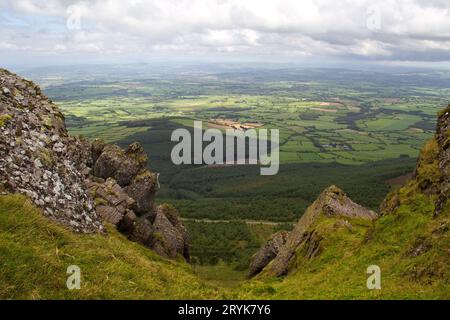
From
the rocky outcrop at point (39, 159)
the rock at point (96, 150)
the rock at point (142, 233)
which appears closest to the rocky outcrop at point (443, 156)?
the rocky outcrop at point (39, 159)

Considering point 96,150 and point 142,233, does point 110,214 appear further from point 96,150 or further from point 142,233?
point 96,150

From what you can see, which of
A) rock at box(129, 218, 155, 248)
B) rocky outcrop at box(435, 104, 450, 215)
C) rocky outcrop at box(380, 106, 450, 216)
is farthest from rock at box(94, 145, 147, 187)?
rocky outcrop at box(435, 104, 450, 215)

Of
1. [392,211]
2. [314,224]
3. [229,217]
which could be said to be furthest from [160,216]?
[229,217]

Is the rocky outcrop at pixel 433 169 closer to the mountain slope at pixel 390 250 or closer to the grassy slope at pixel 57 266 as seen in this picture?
the mountain slope at pixel 390 250

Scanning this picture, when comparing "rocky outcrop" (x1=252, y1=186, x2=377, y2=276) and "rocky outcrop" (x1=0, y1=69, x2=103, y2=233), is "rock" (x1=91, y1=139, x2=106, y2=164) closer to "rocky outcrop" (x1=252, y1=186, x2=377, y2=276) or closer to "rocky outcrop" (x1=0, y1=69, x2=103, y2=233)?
"rocky outcrop" (x1=252, y1=186, x2=377, y2=276)

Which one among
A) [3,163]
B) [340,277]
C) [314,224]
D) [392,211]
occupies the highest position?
[3,163]

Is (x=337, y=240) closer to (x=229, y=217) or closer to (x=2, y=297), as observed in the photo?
(x=2, y=297)
